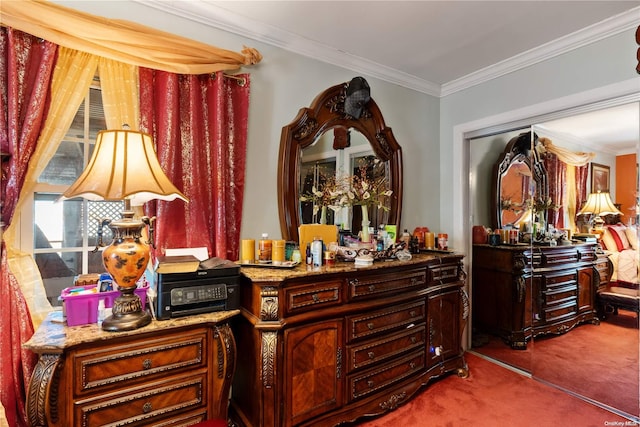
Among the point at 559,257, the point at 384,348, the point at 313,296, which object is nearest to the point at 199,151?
the point at 313,296

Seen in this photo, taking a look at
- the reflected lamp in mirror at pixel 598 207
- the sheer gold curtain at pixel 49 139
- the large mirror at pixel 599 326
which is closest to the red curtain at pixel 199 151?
the sheer gold curtain at pixel 49 139

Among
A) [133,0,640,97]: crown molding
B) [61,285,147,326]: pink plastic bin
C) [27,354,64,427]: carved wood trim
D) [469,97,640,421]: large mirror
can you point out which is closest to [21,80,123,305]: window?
[61,285,147,326]: pink plastic bin

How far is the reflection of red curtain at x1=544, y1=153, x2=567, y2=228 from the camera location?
2.65 m

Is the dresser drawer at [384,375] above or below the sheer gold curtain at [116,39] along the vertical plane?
below

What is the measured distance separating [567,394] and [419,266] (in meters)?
1.60

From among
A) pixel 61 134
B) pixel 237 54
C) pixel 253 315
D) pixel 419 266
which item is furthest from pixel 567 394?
pixel 61 134

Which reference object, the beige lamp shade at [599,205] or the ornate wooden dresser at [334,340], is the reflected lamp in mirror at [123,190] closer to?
the ornate wooden dresser at [334,340]

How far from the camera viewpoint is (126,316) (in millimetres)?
1396

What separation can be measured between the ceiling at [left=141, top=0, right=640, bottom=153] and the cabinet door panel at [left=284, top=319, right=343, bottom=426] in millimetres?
1980

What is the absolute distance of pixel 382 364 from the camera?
2.07 m

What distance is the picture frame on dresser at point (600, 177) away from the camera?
93.4 inches

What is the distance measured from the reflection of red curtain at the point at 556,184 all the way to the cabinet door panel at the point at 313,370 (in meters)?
2.16

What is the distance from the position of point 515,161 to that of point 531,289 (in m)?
1.25

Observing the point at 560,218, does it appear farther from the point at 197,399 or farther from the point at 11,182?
the point at 11,182
